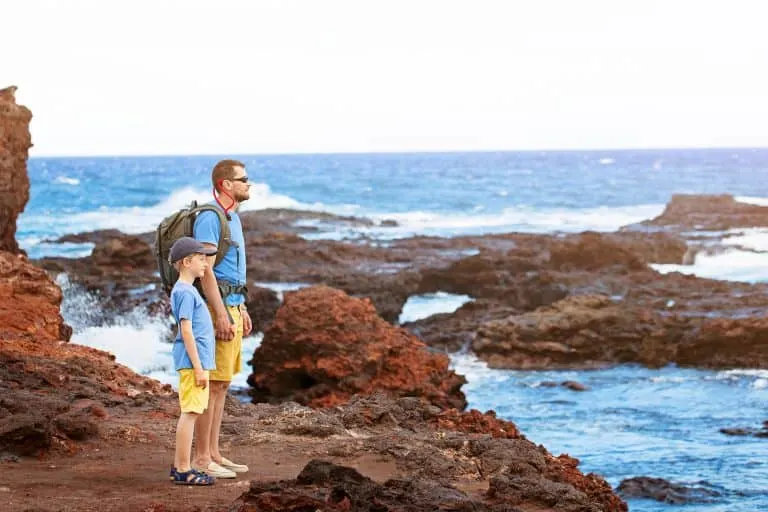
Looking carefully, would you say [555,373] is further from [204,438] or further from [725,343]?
[204,438]

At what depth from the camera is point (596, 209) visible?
6412 centimetres

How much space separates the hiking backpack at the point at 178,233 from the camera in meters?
5.52

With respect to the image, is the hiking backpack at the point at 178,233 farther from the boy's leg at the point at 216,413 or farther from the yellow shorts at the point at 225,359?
the boy's leg at the point at 216,413

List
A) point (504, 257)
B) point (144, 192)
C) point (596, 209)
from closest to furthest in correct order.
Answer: point (504, 257), point (596, 209), point (144, 192)

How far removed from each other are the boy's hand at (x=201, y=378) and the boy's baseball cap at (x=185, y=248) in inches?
21.9

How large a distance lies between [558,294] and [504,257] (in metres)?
4.19

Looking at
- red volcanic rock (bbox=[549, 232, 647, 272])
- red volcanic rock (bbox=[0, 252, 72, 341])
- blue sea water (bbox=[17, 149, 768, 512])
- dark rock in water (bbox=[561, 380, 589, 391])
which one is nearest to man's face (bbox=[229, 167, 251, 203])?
red volcanic rock (bbox=[0, 252, 72, 341])

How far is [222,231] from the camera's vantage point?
555 cm

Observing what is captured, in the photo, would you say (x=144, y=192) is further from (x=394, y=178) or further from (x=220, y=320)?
(x=220, y=320)

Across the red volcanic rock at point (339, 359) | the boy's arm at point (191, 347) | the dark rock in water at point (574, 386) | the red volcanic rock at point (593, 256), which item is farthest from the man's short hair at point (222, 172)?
the red volcanic rock at point (593, 256)

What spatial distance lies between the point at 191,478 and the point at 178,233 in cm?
121

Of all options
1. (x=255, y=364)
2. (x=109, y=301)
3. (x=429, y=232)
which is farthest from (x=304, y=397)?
(x=429, y=232)

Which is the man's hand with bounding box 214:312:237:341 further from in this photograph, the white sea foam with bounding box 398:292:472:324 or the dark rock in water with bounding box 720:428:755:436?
the white sea foam with bounding box 398:292:472:324

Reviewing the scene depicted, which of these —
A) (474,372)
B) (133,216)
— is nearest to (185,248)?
(474,372)
